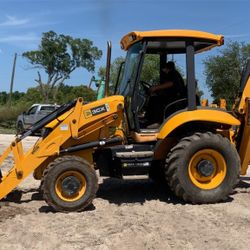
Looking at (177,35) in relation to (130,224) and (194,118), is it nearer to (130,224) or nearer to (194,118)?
(194,118)

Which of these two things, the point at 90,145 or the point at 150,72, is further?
the point at 150,72

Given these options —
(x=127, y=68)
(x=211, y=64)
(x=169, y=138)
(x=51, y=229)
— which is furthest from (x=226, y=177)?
(x=211, y=64)

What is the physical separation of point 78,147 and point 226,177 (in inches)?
96.2

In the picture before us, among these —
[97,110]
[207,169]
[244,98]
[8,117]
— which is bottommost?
[207,169]

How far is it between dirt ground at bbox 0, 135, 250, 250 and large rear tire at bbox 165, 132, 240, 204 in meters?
0.22

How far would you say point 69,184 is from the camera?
25.4 ft

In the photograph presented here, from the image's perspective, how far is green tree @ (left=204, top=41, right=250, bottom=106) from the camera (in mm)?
31406

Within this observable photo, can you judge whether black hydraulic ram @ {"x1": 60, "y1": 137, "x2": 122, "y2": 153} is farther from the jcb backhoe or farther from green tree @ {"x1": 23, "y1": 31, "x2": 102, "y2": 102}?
green tree @ {"x1": 23, "y1": 31, "x2": 102, "y2": 102}

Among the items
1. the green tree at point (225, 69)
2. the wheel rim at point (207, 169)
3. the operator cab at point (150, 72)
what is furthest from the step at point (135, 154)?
the green tree at point (225, 69)

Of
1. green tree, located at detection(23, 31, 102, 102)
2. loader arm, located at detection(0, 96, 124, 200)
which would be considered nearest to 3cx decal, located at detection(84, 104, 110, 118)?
loader arm, located at detection(0, 96, 124, 200)

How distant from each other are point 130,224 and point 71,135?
1925 mm

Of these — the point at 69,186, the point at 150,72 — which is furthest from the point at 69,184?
the point at 150,72

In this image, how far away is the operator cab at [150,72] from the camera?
27.0ft

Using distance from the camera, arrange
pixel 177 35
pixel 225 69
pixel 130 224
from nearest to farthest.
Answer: pixel 130 224 → pixel 177 35 → pixel 225 69
